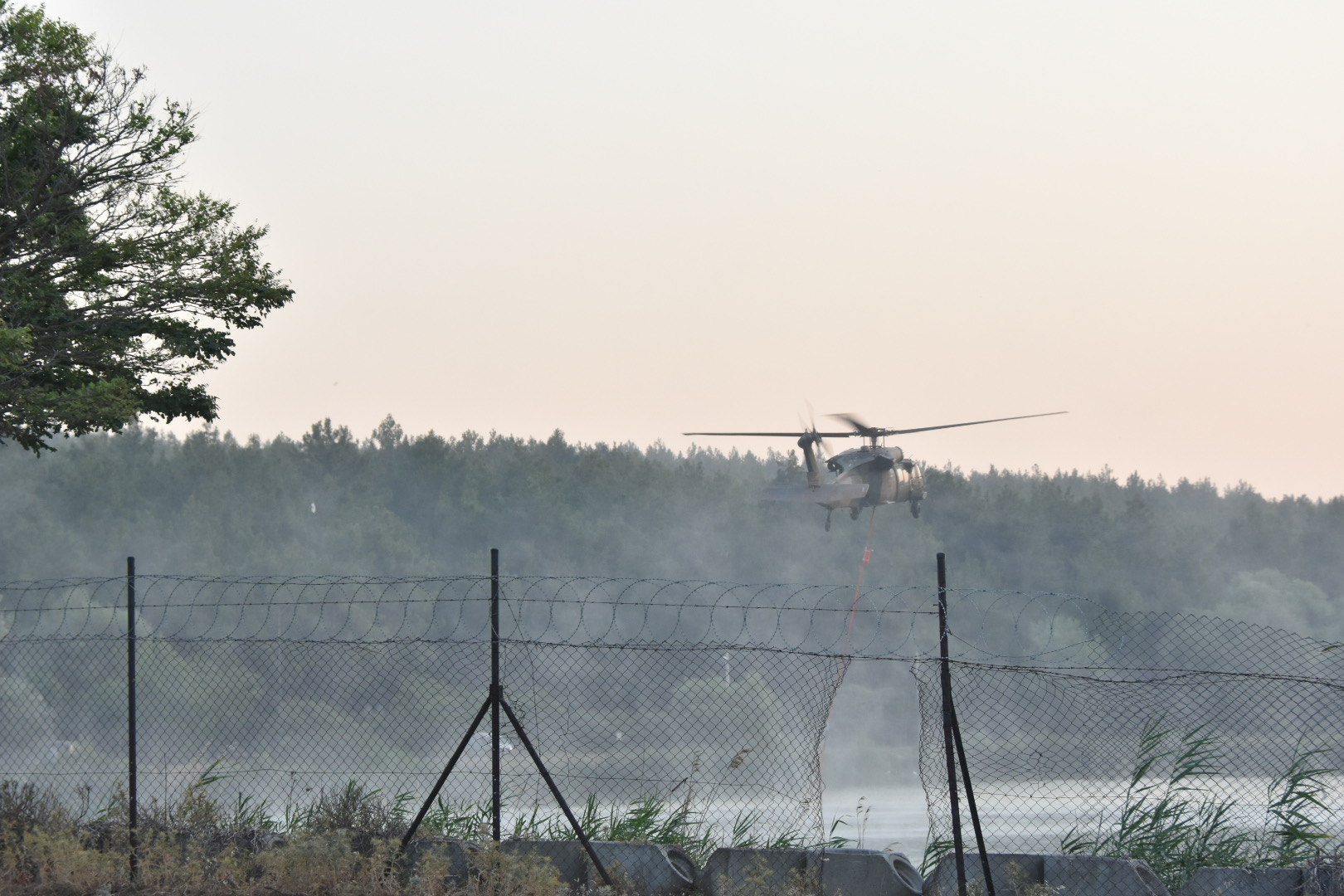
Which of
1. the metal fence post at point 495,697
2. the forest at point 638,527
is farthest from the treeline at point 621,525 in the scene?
the metal fence post at point 495,697

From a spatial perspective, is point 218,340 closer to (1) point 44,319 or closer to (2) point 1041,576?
(1) point 44,319

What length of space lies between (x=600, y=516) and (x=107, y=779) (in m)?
64.8

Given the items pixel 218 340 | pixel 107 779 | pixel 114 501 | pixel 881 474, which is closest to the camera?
pixel 218 340

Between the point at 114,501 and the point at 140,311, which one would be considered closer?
the point at 140,311

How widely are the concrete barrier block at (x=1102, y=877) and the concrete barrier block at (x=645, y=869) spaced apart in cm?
258

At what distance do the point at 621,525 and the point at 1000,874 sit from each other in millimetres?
100114

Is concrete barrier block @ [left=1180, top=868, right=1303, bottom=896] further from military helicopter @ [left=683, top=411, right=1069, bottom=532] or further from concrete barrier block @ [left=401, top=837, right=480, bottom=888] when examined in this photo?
military helicopter @ [left=683, top=411, right=1069, bottom=532]

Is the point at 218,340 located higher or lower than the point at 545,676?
higher

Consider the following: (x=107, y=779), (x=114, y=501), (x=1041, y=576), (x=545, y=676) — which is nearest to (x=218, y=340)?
(x=107, y=779)

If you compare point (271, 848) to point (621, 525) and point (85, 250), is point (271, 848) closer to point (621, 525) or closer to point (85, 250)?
point (85, 250)

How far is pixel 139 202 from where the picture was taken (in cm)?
1470

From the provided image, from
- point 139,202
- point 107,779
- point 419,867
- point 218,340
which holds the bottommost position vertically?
point 107,779

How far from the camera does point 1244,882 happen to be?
31.1 feet

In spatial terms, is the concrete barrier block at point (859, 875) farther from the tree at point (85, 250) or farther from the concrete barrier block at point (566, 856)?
the tree at point (85, 250)
